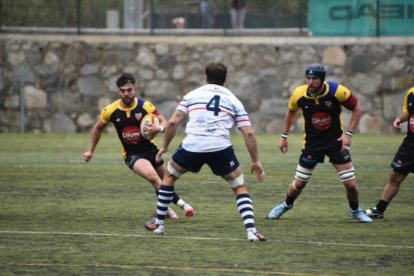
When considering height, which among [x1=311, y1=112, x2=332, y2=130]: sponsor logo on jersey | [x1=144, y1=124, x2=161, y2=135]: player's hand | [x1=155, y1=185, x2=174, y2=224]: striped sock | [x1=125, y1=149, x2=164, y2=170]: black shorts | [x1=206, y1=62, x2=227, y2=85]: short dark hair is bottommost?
[x1=155, y1=185, x2=174, y2=224]: striped sock

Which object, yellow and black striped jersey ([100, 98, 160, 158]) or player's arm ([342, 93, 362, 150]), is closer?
player's arm ([342, 93, 362, 150])

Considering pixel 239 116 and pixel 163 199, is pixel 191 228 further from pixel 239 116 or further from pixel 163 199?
pixel 239 116

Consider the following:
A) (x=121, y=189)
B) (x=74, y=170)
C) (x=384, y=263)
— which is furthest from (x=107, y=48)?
(x=384, y=263)

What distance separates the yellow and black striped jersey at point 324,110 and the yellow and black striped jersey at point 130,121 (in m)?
1.78

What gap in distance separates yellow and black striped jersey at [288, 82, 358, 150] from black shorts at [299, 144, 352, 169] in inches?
2.3

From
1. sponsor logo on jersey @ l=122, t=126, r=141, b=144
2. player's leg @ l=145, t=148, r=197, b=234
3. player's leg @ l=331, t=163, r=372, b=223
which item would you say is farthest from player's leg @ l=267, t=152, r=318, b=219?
player's leg @ l=145, t=148, r=197, b=234

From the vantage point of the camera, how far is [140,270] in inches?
379

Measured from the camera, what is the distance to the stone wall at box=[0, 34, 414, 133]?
2945 centimetres

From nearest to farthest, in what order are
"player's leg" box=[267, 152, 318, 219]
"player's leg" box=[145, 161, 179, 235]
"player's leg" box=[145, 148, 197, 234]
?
"player's leg" box=[145, 148, 197, 234]
"player's leg" box=[145, 161, 179, 235]
"player's leg" box=[267, 152, 318, 219]

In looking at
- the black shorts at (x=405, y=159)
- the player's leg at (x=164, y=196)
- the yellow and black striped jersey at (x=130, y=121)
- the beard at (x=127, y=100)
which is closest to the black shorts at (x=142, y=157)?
the yellow and black striped jersey at (x=130, y=121)

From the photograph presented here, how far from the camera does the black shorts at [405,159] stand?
13391 mm

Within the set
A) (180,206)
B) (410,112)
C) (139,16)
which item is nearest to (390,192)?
(410,112)

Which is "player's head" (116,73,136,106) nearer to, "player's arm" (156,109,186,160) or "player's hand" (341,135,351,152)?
"player's arm" (156,109,186,160)

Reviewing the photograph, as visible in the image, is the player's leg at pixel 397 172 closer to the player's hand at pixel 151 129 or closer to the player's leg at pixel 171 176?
the player's hand at pixel 151 129
